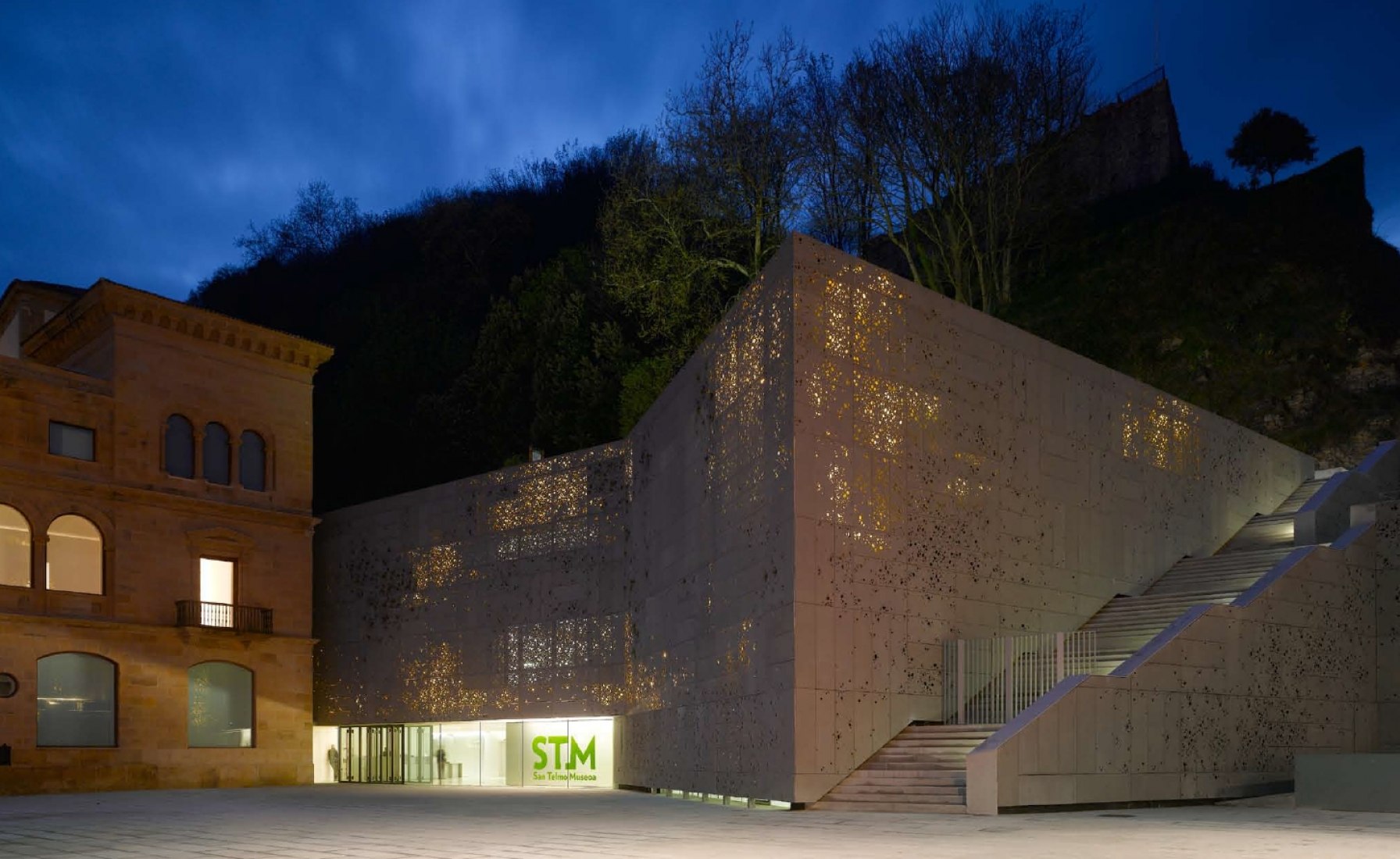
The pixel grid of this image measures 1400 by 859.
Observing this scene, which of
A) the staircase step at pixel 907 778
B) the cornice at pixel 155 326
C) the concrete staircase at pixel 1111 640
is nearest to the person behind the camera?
the staircase step at pixel 907 778

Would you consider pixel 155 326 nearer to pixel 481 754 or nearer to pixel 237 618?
pixel 237 618

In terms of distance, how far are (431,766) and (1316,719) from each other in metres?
19.1

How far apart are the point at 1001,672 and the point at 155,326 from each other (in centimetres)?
2251

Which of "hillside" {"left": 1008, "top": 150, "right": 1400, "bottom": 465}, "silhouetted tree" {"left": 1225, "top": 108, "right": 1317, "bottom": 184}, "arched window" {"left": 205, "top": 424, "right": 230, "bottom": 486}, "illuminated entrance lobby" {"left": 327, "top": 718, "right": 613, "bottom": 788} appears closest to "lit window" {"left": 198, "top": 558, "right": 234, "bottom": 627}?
"arched window" {"left": 205, "top": 424, "right": 230, "bottom": 486}

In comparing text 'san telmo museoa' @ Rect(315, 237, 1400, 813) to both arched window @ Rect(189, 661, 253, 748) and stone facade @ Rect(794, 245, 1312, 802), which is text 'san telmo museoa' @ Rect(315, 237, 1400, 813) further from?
arched window @ Rect(189, 661, 253, 748)

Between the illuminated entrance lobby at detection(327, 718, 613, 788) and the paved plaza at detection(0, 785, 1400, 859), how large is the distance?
7.82 metres

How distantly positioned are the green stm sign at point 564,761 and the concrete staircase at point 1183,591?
10.7 m

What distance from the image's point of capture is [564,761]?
2622 centimetres

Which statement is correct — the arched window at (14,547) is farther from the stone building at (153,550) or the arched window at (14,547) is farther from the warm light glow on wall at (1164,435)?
the warm light glow on wall at (1164,435)

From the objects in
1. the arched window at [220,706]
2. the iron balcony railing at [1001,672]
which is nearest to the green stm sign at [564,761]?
the arched window at [220,706]

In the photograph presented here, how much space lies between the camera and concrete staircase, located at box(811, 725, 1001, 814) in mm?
14445

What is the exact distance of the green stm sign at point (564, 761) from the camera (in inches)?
1006

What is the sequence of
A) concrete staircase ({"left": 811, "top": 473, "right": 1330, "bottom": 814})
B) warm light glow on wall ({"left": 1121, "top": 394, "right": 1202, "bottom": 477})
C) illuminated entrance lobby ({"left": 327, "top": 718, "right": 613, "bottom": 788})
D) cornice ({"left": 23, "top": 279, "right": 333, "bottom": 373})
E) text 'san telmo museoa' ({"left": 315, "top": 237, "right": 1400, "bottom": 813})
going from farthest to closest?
cornice ({"left": 23, "top": 279, "right": 333, "bottom": 373}) < illuminated entrance lobby ({"left": 327, "top": 718, "right": 613, "bottom": 788}) < warm light glow on wall ({"left": 1121, "top": 394, "right": 1202, "bottom": 477}) < text 'san telmo museoa' ({"left": 315, "top": 237, "right": 1400, "bottom": 813}) < concrete staircase ({"left": 811, "top": 473, "right": 1330, "bottom": 814})

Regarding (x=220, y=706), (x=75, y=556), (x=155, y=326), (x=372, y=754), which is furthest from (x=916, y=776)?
(x=155, y=326)
